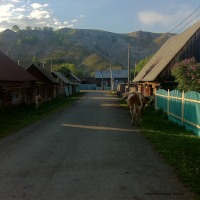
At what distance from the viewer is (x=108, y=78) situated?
144125mm

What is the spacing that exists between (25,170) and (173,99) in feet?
43.7

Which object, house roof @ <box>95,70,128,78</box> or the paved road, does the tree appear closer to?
the paved road

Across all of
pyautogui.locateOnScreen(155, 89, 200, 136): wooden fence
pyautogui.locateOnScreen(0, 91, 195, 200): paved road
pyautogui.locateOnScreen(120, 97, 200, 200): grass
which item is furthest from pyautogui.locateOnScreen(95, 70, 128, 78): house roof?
pyautogui.locateOnScreen(0, 91, 195, 200): paved road

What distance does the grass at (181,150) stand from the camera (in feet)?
25.8

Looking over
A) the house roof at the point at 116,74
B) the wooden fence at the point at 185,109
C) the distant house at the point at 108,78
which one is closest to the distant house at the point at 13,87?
the wooden fence at the point at 185,109

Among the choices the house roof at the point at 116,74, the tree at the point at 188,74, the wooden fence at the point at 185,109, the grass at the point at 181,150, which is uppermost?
the house roof at the point at 116,74

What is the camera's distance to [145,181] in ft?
25.0

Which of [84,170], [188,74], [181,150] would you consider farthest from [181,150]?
[188,74]

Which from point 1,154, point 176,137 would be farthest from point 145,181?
point 176,137

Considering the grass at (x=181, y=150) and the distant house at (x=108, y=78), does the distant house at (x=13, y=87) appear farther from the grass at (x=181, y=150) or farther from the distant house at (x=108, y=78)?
the distant house at (x=108, y=78)

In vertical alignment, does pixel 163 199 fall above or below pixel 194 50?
below

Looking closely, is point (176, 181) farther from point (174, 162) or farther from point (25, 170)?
point (25, 170)

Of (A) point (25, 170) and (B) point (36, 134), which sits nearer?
(A) point (25, 170)

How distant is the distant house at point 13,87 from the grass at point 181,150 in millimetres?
14800
